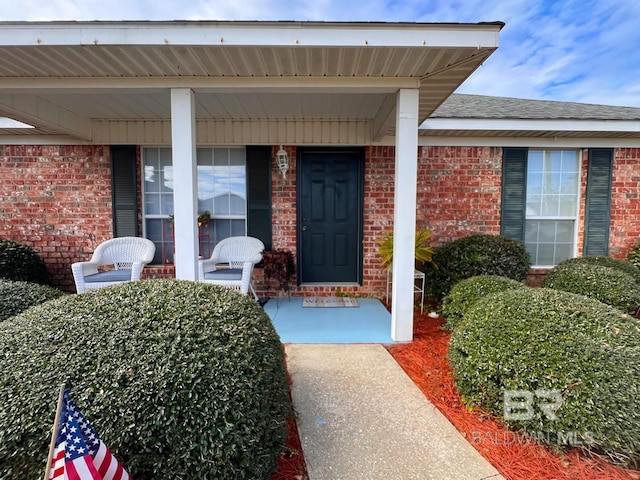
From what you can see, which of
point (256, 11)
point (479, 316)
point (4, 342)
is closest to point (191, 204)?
point (4, 342)

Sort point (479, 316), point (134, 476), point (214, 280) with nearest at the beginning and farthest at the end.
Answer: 1. point (134, 476)
2. point (479, 316)
3. point (214, 280)

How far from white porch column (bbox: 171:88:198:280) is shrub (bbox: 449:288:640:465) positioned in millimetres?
2541

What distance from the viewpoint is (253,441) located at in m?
1.34

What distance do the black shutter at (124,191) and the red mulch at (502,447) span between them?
4.44 meters

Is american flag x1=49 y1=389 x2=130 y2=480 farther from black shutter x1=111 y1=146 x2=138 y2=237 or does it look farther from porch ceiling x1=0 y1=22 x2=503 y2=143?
black shutter x1=111 y1=146 x2=138 y2=237

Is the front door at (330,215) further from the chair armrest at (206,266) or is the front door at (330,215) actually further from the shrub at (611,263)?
the shrub at (611,263)

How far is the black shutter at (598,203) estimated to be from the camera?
4.92 meters

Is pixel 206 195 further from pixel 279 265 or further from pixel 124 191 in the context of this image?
pixel 279 265

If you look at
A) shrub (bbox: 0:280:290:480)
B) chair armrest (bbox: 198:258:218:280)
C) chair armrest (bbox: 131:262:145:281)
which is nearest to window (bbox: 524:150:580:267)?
chair armrest (bbox: 198:258:218:280)

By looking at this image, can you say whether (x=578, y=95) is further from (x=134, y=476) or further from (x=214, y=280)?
(x=134, y=476)

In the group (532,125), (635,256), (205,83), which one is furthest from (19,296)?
(635,256)

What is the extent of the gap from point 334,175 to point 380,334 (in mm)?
2579

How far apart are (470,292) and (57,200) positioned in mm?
5946

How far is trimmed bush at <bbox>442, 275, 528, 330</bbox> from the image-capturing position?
3.21 meters
